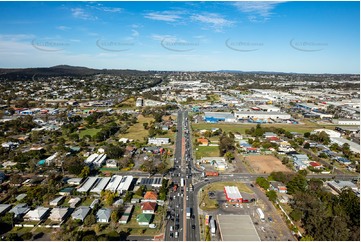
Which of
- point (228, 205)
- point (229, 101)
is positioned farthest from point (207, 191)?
point (229, 101)

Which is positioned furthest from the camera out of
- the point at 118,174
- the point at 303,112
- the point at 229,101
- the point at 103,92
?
the point at 103,92

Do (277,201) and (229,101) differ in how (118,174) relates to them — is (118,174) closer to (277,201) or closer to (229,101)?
(277,201)

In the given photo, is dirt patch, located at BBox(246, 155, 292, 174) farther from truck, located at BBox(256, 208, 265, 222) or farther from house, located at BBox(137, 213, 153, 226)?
house, located at BBox(137, 213, 153, 226)

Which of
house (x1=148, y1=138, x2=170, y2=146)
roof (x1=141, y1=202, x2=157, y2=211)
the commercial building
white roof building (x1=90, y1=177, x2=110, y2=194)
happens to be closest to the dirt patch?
house (x1=148, y1=138, x2=170, y2=146)

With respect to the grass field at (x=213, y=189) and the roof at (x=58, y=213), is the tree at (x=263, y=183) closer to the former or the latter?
the grass field at (x=213, y=189)

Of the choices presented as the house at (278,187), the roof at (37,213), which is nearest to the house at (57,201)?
the roof at (37,213)

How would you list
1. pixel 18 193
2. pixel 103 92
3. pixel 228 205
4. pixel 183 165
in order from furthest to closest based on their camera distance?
pixel 103 92, pixel 183 165, pixel 18 193, pixel 228 205

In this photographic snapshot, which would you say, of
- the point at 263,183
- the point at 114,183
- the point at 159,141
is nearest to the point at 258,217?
the point at 263,183

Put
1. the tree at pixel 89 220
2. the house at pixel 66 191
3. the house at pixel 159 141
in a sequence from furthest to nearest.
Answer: the house at pixel 159 141, the house at pixel 66 191, the tree at pixel 89 220
